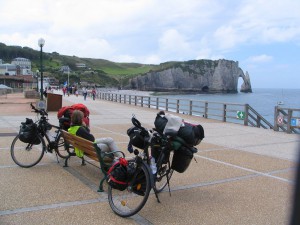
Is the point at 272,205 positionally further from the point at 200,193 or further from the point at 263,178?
the point at 263,178

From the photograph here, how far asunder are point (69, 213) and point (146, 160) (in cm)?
117

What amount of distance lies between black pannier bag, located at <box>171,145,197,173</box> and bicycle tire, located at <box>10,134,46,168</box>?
2.92 meters

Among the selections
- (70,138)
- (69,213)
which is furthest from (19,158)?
(69,213)

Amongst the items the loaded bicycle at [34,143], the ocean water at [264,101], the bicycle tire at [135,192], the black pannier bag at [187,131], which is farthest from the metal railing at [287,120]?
the ocean water at [264,101]

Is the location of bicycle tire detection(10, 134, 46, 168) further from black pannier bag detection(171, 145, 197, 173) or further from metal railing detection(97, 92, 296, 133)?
metal railing detection(97, 92, 296, 133)

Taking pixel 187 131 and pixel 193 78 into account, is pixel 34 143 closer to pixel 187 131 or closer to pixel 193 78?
pixel 187 131

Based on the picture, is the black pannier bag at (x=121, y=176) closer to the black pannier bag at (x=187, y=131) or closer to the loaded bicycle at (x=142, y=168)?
the loaded bicycle at (x=142, y=168)

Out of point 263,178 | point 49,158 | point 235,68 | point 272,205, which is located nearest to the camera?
point 272,205

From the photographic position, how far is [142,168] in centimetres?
425

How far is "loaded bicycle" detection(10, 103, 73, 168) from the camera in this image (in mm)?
6508

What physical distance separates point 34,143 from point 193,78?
17565 centimetres

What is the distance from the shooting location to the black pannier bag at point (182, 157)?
15.0 feet

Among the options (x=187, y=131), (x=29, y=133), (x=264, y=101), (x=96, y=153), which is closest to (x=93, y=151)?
(x=96, y=153)

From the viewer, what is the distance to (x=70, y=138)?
623cm
